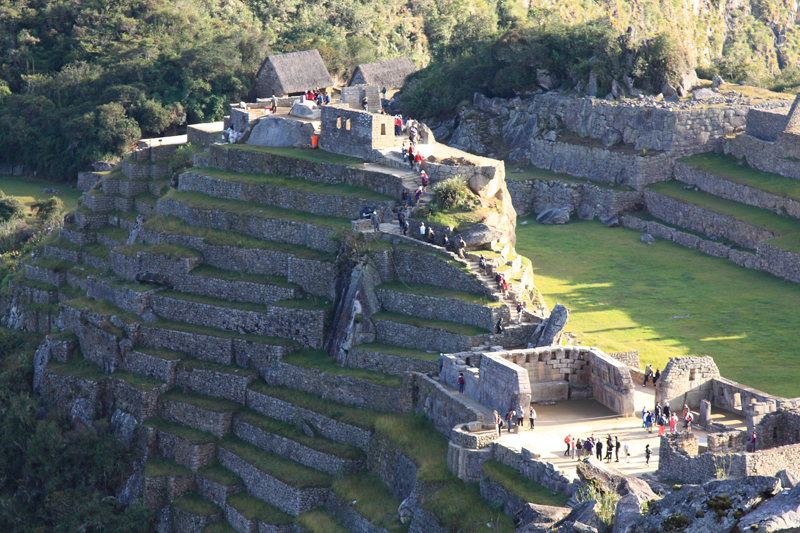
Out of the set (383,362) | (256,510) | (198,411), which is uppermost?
(383,362)

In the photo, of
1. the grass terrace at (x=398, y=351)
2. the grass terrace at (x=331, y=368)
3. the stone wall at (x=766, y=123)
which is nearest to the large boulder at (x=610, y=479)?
the grass terrace at (x=398, y=351)

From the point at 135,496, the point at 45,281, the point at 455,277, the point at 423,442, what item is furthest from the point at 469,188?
the point at 45,281

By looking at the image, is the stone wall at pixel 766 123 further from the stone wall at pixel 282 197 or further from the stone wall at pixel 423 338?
the stone wall at pixel 423 338

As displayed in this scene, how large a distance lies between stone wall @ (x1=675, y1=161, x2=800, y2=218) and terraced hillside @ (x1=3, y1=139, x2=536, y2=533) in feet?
58.7

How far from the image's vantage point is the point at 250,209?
5603cm

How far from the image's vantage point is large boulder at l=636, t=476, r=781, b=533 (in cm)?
2570

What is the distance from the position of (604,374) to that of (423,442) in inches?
249

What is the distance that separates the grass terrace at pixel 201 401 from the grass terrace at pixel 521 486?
582 inches

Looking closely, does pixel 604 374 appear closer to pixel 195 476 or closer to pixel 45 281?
pixel 195 476

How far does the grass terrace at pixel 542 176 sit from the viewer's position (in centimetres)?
7250

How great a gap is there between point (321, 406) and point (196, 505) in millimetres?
6126

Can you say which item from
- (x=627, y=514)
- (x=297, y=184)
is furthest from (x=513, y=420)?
(x=297, y=184)

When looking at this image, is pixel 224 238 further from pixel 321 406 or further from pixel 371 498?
pixel 371 498

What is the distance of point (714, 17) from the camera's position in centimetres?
12862
